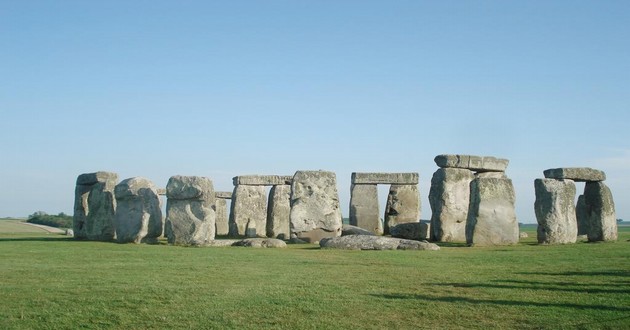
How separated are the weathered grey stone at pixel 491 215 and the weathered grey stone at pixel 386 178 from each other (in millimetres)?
8156

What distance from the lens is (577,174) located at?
820 inches

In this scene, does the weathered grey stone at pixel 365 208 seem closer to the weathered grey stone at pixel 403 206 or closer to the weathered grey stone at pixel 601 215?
the weathered grey stone at pixel 403 206

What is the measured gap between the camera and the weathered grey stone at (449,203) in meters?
23.1

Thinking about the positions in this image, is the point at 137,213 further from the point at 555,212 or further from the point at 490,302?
the point at 490,302

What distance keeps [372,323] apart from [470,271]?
4745mm

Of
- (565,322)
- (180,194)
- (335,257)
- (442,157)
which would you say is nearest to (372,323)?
(565,322)

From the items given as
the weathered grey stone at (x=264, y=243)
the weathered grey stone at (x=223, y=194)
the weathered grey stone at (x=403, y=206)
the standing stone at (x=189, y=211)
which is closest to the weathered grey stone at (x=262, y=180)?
the weathered grey stone at (x=223, y=194)

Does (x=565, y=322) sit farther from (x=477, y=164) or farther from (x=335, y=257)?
(x=477, y=164)

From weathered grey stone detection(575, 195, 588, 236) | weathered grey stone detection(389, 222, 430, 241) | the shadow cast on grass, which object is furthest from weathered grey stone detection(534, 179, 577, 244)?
the shadow cast on grass

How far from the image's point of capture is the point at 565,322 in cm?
810

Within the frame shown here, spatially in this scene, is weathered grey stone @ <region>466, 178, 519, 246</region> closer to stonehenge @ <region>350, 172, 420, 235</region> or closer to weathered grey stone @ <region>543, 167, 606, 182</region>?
weathered grey stone @ <region>543, 167, 606, 182</region>

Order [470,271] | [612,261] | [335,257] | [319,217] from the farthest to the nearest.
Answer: [319,217], [335,257], [612,261], [470,271]

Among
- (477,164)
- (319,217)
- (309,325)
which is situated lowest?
(309,325)

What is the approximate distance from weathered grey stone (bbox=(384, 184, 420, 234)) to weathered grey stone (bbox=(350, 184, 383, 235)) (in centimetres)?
46
